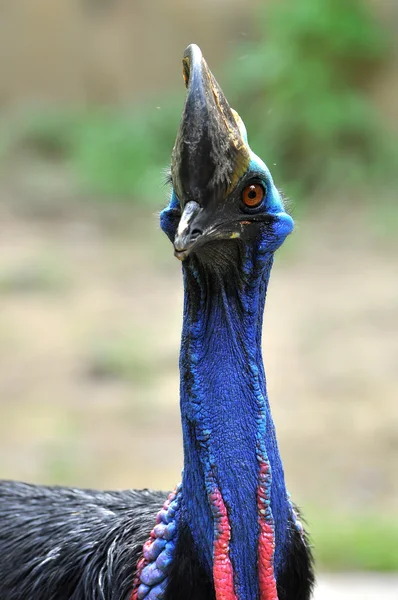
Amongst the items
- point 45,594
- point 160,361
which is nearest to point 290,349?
point 160,361

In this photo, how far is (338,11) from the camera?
972 centimetres

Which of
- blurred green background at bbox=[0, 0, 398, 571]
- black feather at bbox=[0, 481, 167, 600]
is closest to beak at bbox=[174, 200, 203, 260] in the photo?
blurred green background at bbox=[0, 0, 398, 571]

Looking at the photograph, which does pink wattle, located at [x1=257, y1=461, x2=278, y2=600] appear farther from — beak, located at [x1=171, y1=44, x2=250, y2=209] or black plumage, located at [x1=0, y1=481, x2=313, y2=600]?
beak, located at [x1=171, y1=44, x2=250, y2=209]

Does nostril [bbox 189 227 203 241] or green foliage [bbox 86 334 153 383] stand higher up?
green foliage [bbox 86 334 153 383]

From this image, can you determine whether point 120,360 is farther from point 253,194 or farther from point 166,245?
point 253,194

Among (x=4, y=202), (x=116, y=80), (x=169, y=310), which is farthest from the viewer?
(x=116, y=80)

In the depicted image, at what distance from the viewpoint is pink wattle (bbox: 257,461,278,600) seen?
1931mm

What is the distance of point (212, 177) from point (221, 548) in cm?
67

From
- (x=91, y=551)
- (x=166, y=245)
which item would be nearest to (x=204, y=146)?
(x=91, y=551)

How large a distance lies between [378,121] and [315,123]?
2.10 ft

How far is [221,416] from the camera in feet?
6.36

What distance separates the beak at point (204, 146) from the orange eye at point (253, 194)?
0.05 m

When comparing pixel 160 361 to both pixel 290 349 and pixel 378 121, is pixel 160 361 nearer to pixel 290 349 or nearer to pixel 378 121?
pixel 290 349

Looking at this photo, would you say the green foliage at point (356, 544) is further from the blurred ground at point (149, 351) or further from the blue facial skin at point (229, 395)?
the blue facial skin at point (229, 395)
